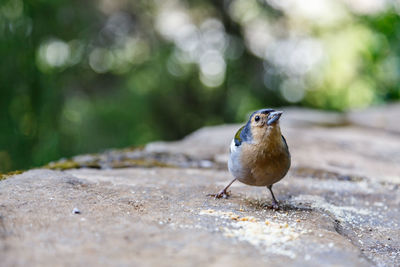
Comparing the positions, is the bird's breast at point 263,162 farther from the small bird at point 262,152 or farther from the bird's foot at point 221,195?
the bird's foot at point 221,195

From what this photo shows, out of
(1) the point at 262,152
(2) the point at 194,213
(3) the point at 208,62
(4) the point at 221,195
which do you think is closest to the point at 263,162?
(1) the point at 262,152

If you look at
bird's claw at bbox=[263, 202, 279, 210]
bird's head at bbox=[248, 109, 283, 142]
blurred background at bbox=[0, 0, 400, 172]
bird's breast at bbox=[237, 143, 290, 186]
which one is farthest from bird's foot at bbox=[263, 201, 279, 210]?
blurred background at bbox=[0, 0, 400, 172]

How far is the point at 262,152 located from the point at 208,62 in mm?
6143

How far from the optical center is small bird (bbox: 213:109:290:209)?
2.42m

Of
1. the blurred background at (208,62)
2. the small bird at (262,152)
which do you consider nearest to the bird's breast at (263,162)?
the small bird at (262,152)

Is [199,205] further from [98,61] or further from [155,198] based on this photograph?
[98,61]

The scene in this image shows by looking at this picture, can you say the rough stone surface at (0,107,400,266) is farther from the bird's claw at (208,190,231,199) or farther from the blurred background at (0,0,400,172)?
the blurred background at (0,0,400,172)

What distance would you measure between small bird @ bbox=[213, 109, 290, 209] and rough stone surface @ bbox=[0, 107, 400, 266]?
0.20m

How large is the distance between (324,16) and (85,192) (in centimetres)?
831

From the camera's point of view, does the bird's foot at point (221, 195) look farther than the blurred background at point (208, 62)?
No

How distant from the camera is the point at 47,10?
539 cm

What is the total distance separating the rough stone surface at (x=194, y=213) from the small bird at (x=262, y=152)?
0.20 meters

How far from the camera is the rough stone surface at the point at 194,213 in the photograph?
1539 mm

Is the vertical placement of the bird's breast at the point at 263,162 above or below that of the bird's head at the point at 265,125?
below
